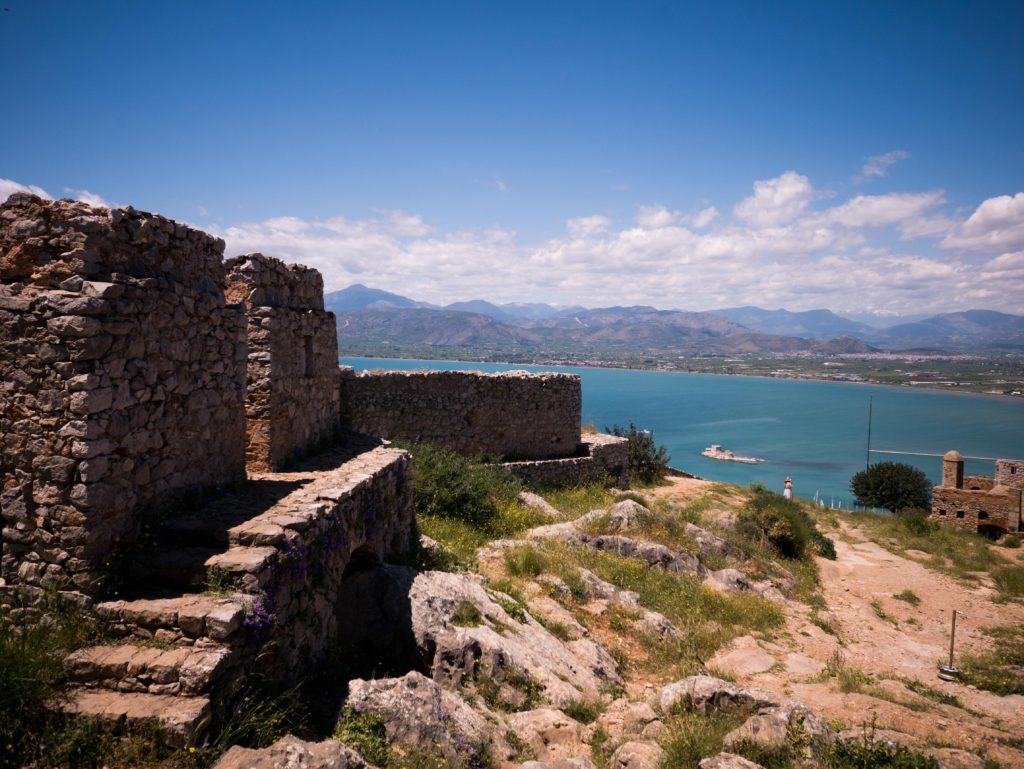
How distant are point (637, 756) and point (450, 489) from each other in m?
6.56

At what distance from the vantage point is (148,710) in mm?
3346

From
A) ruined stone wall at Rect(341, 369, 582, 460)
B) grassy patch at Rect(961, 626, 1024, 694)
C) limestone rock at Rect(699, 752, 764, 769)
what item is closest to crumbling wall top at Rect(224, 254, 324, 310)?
ruined stone wall at Rect(341, 369, 582, 460)

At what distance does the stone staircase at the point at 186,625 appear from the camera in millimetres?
3408

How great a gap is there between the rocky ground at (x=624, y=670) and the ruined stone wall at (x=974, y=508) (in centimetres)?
1442

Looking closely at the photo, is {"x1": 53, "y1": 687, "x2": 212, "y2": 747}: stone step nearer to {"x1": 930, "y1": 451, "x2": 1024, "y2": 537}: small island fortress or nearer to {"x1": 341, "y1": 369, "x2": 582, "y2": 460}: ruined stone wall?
{"x1": 341, "y1": 369, "x2": 582, "y2": 460}: ruined stone wall

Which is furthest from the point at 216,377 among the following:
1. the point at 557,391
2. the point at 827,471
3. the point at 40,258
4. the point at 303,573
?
the point at 827,471

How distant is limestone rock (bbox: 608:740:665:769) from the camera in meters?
5.33

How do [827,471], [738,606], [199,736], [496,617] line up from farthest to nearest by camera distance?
1. [827,471]
2. [738,606]
3. [496,617]
4. [199,736]

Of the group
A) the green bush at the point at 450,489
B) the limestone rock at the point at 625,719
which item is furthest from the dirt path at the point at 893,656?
the green bush at the point at 450,489

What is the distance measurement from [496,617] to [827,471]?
256 feet

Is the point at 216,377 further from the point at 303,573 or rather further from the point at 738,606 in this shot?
the point at 738,606

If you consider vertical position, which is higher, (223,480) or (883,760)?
(223,480)

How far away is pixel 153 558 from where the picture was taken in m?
4.27

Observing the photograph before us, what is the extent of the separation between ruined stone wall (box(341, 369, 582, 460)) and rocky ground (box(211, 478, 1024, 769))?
3.61 meters
